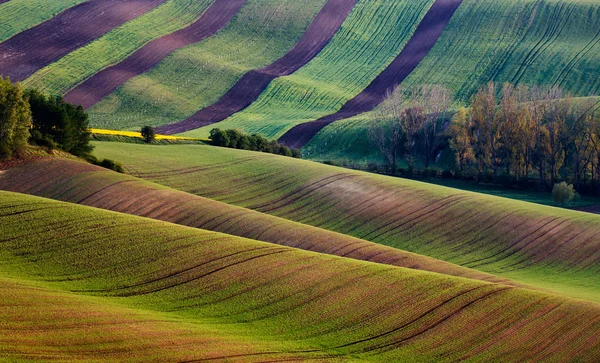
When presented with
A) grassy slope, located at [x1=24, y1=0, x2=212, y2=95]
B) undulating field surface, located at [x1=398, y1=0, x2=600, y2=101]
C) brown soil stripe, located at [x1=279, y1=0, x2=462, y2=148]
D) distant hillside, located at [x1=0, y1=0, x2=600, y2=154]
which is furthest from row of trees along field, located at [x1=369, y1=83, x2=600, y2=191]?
grassy slope, located at [x1=24, y1=0, x2=212, y2=95]

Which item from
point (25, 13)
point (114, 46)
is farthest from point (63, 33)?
point (25, 13)

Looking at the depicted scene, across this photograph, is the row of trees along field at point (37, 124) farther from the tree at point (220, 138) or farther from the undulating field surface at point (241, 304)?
the tree at point (220, 138)

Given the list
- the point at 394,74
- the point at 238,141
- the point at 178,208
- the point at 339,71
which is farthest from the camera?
the point at 339,71

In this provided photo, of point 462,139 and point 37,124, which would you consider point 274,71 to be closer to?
point 462,139

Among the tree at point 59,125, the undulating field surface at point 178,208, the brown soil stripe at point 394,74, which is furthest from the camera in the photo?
the brown soil stripe at point 394,74

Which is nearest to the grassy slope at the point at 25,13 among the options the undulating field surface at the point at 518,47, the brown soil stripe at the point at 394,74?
the brown soil stripe at the point at 394,74

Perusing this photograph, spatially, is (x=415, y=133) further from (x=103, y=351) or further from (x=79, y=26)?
(x=103, y=351)
